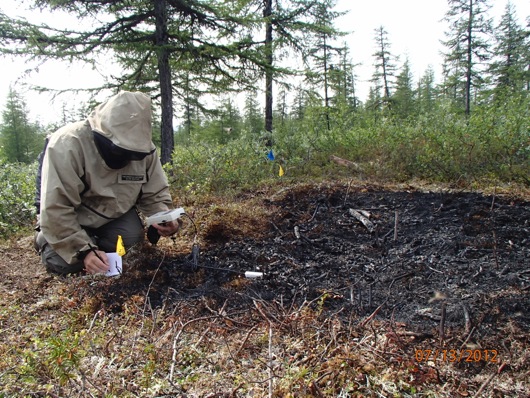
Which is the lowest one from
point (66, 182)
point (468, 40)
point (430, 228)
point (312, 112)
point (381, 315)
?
point (381, 315)

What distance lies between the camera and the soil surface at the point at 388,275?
5.44 ft

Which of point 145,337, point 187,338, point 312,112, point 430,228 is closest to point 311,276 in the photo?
point 187,338

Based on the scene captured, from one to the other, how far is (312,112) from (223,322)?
9.01m

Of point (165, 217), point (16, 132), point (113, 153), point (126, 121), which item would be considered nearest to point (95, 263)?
point (165, 217)

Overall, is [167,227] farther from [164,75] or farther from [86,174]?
[164,75]

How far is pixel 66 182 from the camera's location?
242 cm

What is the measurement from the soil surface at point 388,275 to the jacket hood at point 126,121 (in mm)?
982

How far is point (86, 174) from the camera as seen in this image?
2.56m

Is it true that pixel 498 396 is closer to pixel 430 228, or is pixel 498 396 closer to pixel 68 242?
pixel 430 228

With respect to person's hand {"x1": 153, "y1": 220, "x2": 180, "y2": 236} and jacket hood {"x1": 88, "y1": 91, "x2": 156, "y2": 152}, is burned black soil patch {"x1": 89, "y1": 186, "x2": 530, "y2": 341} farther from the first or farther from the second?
jacket hood {"x1": 88, "y1": 91, "x2": 156, "y2": 152}

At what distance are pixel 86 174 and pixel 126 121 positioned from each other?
54cm

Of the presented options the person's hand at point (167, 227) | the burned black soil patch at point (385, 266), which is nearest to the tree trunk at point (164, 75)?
the burned black soil patch at point (385, 266)

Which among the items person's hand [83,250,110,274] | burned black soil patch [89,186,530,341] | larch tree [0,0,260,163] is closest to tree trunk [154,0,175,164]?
larch tree [0,0,260,163]
